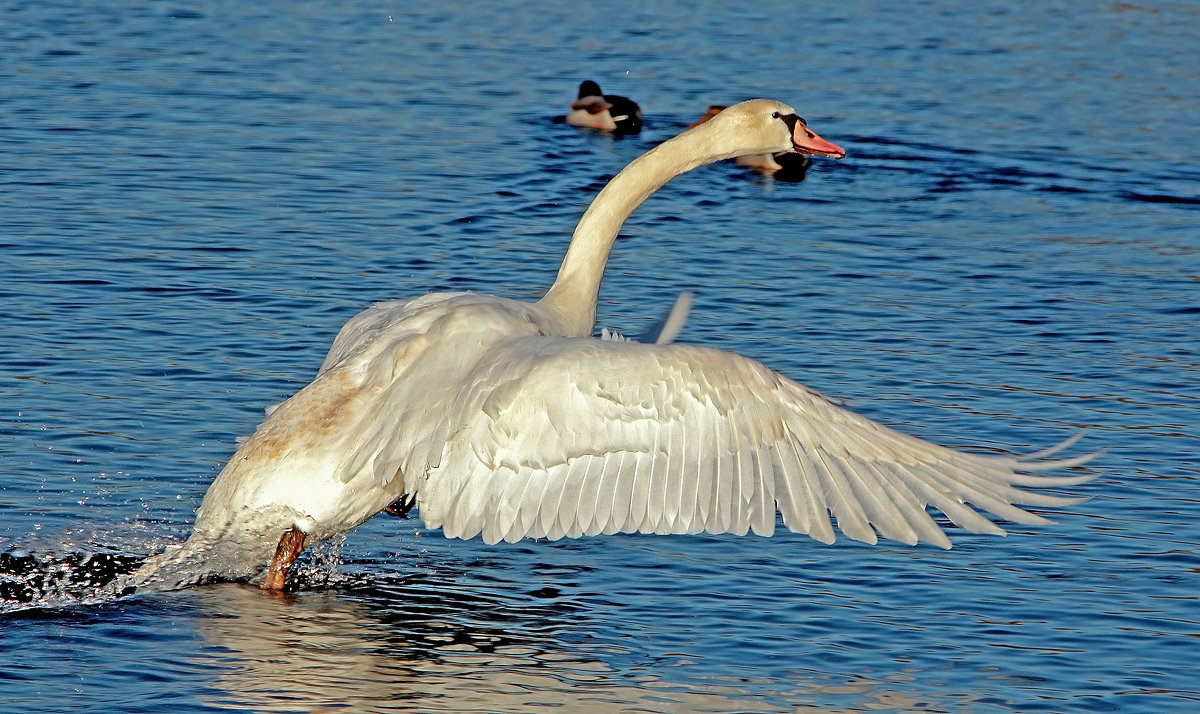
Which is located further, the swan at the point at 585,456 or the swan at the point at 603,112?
the swan at the point at 603,112

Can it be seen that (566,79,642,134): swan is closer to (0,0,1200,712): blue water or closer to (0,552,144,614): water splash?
(0,0,1200,712): blue water

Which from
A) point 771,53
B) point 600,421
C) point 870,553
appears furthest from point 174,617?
point 771,53

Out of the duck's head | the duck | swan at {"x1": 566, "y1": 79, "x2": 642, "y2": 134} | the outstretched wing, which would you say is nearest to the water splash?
the outstretched wing

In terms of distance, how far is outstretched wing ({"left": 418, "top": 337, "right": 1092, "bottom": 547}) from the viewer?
22.8 ft

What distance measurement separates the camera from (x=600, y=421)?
23.1 feet

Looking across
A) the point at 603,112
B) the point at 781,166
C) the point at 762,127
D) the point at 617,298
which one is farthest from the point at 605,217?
the point at 603,112

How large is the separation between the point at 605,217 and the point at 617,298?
3535 millimetres

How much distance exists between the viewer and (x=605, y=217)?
8797mm

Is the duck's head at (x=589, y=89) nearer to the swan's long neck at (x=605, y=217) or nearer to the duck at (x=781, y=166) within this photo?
the duck at (x=781, y=166)

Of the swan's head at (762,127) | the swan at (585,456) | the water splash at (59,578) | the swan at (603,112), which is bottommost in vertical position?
the water splash at (59,578)

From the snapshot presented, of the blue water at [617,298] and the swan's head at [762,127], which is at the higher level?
the swan's head at [762,127]

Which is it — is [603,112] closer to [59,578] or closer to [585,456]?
[59,578]

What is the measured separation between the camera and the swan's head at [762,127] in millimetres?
8984

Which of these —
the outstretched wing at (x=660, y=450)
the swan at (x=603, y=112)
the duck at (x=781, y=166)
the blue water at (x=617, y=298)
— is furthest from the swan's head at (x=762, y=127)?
the swan at (x=603, y=112)
